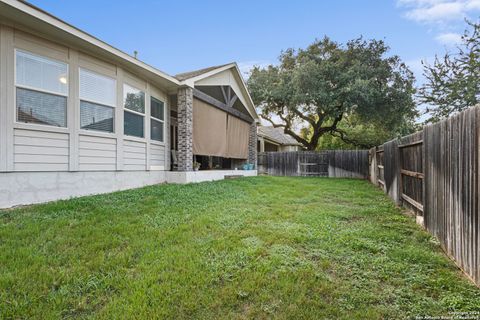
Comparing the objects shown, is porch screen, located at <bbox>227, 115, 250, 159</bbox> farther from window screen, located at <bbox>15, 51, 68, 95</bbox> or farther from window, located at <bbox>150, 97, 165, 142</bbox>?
window screen, located at <bbox>15, 51, 68, 95</bbox>

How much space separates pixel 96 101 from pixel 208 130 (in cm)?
439

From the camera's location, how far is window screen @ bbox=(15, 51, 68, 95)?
4777mm

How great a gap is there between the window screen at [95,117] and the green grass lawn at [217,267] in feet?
7.19

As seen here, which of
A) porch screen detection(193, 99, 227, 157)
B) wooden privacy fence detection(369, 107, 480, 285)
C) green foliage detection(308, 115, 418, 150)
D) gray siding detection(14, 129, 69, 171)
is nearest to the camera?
wooden privacy fence detection(369, 107, 480, 285)

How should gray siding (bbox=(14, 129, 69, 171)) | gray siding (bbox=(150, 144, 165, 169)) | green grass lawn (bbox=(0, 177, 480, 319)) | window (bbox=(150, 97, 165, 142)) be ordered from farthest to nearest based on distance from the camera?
window (bbox=(150, 97, 165, 142)) → gray siding (bbox=(150, 144, 165, 169)) → gray siding (bbox=(14, 129, 69, 171)) → green grass lawn (bbox=(0, 177, 480, 319))

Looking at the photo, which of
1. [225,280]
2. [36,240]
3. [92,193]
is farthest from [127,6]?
[225,280]

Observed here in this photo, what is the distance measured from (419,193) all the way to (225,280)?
4185 millimetres

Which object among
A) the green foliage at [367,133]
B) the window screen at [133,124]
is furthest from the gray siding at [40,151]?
the green foliage at [367,133]

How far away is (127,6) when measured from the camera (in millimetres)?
10273

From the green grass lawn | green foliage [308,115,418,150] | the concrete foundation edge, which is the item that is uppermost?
green foliage [308,115,418,150]

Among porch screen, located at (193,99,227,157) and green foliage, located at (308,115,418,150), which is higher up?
green foliage, located at (308,115,418,150)

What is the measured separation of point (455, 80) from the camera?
33.2 feet

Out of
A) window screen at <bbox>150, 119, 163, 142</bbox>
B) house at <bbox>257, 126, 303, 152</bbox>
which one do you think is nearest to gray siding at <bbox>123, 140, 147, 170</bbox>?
window screen at <bbox>150, 119, 163, 142</bbox>

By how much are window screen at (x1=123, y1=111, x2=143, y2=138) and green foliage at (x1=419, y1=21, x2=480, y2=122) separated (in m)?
11.7
